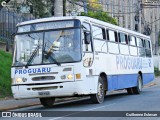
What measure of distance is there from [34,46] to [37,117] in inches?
Answer: 133

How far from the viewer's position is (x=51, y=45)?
1582 centimetres

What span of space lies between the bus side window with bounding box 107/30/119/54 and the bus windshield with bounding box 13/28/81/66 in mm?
3465

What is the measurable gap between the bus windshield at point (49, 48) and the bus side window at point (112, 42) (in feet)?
11.4

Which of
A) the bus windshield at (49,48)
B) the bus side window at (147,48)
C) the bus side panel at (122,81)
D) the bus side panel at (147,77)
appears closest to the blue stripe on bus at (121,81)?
the bus side panel at (122,81)

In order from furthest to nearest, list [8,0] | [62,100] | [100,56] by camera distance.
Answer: [8,0], [62,100], [100,56]

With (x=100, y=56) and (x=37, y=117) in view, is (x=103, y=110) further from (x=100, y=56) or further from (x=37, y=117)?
(x=100, y=56)

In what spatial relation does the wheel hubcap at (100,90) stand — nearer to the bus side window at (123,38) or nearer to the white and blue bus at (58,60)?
the white and blue bus at (58,60)

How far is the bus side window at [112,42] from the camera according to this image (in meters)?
19.1

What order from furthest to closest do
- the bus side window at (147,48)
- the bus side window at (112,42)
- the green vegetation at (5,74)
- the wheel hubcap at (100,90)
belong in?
1. the bus side window at (147,48)
2. the green vegetation at (5,74)
3. the bus side window at (112,42)
4. the wheel hubcap at (100,90)

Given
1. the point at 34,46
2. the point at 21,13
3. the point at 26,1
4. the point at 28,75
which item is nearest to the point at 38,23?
the point at 34,46

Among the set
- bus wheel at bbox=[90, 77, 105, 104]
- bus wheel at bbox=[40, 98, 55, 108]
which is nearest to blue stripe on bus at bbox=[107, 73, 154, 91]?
bus wheel at bbox=[90, 77, 105, 104]

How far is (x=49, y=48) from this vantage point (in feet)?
51.8

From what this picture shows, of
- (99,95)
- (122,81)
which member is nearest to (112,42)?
(122,81)

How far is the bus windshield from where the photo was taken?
15633mm
